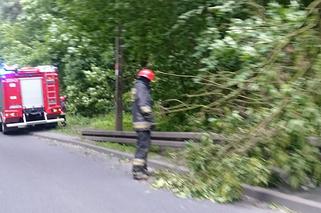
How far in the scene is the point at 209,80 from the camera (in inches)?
337

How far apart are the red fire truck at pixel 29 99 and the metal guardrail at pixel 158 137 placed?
410cm

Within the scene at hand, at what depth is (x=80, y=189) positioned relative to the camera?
25.6ft

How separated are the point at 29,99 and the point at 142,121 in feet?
32.7

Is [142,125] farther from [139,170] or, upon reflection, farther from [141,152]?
[139,170]

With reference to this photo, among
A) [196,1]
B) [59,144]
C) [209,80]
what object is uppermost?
[196,1]

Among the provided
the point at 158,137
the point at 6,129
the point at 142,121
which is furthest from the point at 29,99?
the point at 142,121

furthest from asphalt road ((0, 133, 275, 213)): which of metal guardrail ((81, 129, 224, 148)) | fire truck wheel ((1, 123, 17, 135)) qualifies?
fire truck wheel ((1, 123, 17, 135))

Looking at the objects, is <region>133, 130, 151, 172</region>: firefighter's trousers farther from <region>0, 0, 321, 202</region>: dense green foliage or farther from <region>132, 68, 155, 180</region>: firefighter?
<region>0, 0, 321, 202</region>: dense green foliage

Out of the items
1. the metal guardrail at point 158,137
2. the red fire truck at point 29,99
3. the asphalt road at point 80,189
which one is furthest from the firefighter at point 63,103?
the asphalt road at point 80,189

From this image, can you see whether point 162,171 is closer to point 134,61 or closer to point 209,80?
point 209,80

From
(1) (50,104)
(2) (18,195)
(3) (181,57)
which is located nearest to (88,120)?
(1) (50,104)

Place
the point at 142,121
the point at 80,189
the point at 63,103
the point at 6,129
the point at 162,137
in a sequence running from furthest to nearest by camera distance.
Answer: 1. the point at 63,103
2. the point at 6,129
3. the point at 162,137
4. the point at 142,121
5. the point at 80,189

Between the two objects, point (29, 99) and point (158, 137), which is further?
point (29, 99)

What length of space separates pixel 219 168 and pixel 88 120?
12.1m
